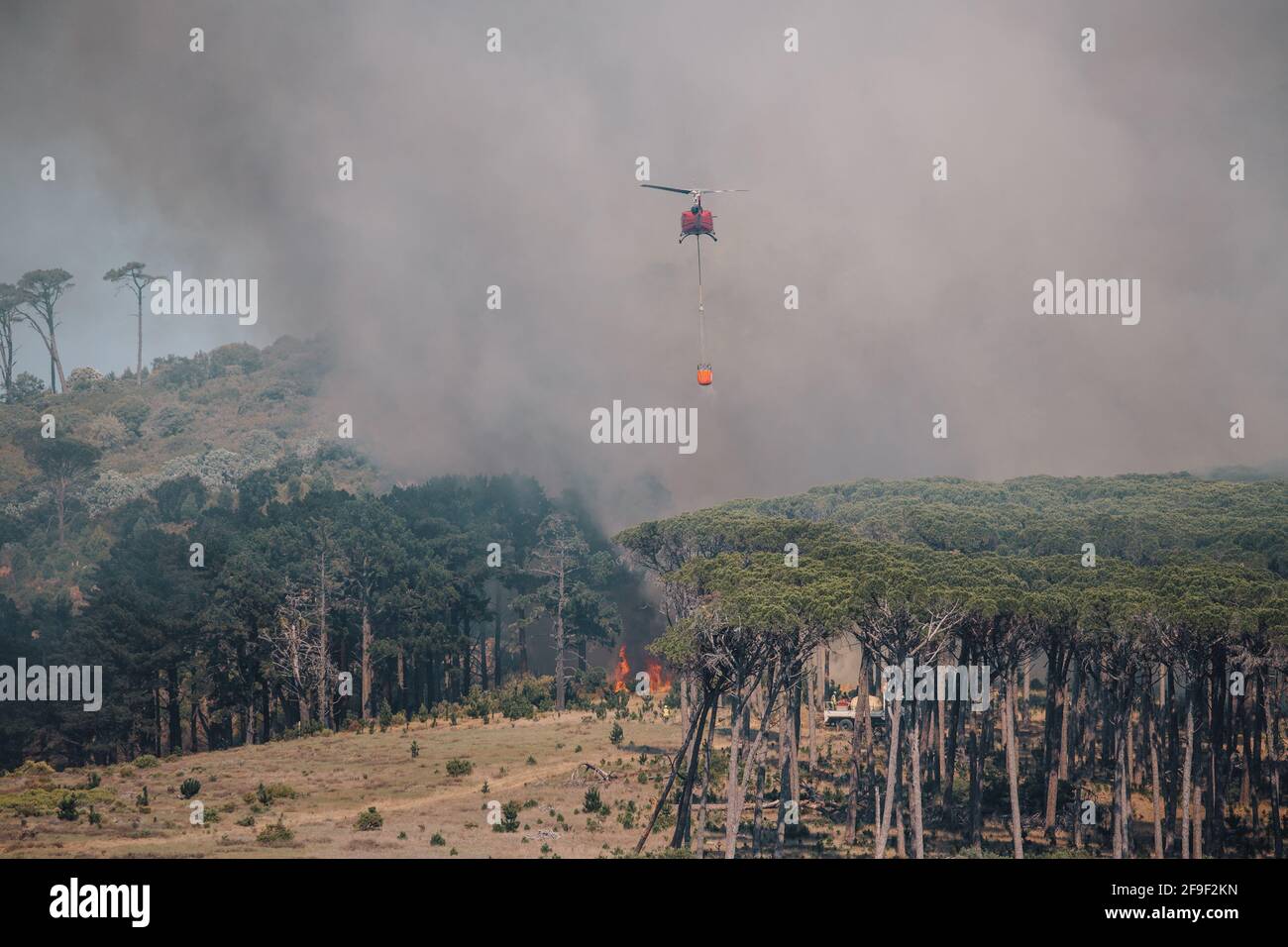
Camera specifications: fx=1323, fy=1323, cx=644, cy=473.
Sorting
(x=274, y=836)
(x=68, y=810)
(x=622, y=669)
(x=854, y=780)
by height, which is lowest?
(x=274, y=836)

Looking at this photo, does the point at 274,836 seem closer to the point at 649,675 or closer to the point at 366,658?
the point at 366,658

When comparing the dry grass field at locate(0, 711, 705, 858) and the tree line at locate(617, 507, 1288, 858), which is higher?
the tree line at locate(617, 507, 1288, 858)

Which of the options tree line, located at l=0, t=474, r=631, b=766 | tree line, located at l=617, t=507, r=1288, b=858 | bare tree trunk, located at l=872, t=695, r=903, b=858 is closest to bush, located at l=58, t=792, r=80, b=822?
tree line, located at l=0, t=474, r=631, b=766

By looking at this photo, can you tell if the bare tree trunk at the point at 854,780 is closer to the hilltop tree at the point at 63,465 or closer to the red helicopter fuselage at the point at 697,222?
the red helicopter fuselage at the point at 697,222

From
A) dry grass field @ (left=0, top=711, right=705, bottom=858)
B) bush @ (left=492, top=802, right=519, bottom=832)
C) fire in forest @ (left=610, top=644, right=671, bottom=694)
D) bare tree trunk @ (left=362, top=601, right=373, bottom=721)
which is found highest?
bare tree trunk @ (left=362, top=601, right=373, bottom=721)

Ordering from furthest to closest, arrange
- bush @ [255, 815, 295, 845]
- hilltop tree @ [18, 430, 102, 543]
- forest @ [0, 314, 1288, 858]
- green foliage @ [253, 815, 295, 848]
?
hilltop tree @ [18, 430, 102, 543]
forest @ [0, 314, 1288, 858]
bush @ [255, 815, 295, 845]
green foliage @ [253, 815, 295, 848]

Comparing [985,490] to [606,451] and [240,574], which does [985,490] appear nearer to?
[606,451]

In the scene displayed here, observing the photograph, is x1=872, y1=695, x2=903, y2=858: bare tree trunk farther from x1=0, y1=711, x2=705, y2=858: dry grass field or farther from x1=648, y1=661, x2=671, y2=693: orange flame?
x1=648, y1=661, x2=671, y2=693: orange flame

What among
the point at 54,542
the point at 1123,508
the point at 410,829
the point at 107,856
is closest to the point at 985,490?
the point at 1123,508

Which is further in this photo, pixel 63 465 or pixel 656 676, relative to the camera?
pixel 63 465

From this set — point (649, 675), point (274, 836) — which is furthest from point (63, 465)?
point (274, 836)

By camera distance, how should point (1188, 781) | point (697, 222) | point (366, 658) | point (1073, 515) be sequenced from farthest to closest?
point (366, 658)
point (1073, 515)
point (697, 222)
point (1188, 781)
